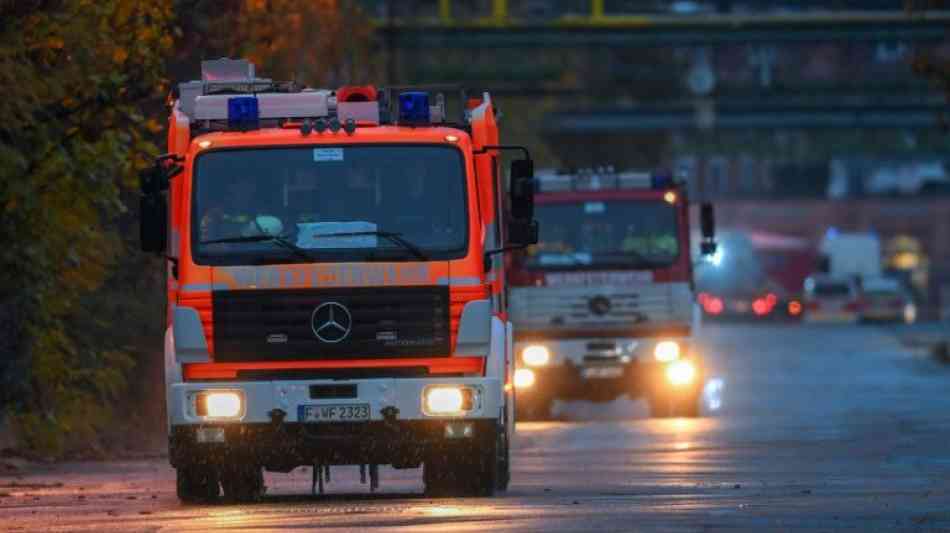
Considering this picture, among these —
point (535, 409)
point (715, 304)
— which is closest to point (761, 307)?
point (715, 304)

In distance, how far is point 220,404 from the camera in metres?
17.7

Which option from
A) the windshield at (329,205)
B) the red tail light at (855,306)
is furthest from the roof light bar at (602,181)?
the red tail light at (855,306)

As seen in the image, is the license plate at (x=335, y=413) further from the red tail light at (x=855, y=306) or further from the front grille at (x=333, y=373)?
the red tail light at (x=855, y=306)

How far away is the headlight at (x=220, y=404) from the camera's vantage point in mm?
17641

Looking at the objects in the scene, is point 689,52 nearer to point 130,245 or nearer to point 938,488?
point 130,245

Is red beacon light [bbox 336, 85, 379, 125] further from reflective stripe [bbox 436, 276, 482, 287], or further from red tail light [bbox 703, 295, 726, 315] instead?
red tail light [bbox 703, 295, 726, 315]

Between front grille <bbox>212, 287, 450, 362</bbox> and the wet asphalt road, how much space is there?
1.01 metres

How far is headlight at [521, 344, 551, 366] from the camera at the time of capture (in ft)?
106

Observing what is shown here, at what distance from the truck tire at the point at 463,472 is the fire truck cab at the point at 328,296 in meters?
0.27

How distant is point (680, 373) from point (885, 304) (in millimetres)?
53075

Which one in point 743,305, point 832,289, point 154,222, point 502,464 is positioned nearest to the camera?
point 154,222

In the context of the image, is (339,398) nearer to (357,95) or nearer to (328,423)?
(328,423)

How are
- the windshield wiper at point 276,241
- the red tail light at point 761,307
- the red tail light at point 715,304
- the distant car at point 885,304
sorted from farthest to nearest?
the red tail light at point 715,304
the red tail light at point 761,307
the distant car at point 885,304
the windshield wiper at point 276,241

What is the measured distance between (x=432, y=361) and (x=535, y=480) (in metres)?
3.62
